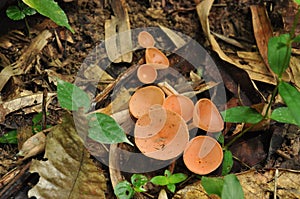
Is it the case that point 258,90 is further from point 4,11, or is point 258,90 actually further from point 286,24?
point 4,11

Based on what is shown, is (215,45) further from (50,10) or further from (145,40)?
(50,10)

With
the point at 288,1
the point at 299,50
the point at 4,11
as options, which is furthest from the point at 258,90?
the point at 4,11

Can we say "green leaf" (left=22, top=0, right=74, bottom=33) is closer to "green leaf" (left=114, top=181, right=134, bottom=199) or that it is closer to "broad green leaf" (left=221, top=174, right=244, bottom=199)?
"green leaf" (left=114, top=181, right=134, bottom=199)

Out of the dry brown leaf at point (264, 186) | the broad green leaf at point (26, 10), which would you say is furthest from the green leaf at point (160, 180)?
the broad green leaf at point (26, 10)

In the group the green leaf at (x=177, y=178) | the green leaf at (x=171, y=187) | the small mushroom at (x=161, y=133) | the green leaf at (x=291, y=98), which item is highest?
the green leaf at (x=291, y=98)

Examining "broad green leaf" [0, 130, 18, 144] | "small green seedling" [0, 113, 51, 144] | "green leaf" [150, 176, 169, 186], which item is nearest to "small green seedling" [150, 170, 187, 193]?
"green leaf" [150, 176, 169, 186]

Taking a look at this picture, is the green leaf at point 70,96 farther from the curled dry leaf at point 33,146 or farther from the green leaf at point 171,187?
the green leaf at point 171,187
